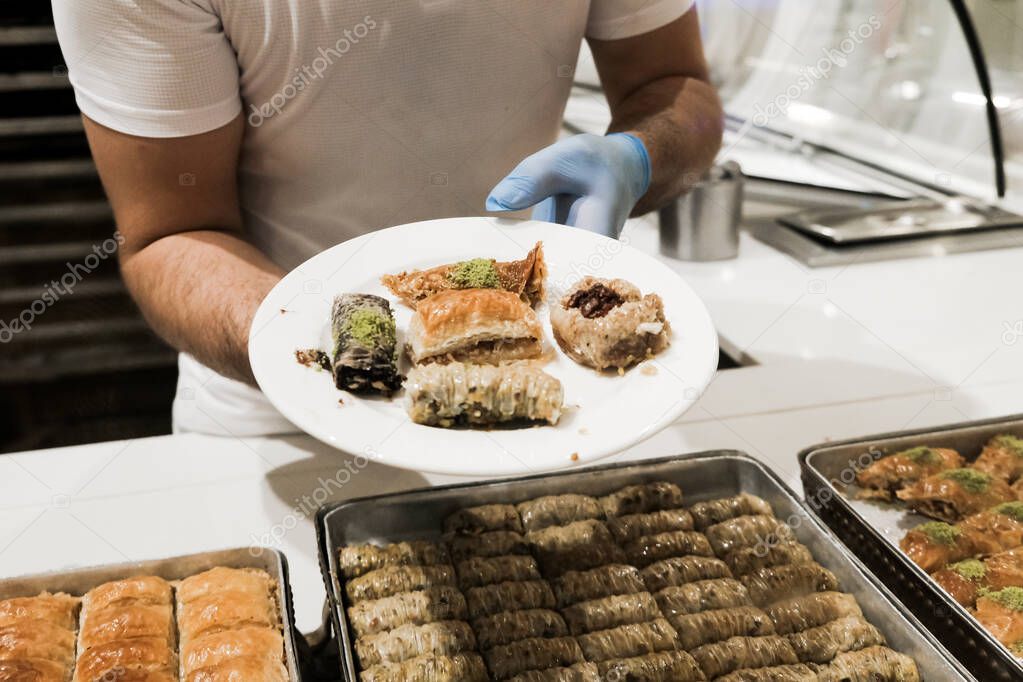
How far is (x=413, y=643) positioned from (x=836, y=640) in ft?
2.87

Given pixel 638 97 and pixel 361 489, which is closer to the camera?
pixel 361 489

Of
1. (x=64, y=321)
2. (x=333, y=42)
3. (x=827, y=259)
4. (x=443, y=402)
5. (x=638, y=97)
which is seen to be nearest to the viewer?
(x=443, y=402)

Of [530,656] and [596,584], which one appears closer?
[530,656]

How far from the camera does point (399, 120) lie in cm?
245

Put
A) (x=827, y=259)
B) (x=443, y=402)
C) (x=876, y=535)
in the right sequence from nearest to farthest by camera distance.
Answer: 1. (x=443, y=402)
2. (x=876, y=535)
3. (x=827, y=259)

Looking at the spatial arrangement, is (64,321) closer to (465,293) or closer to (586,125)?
(586,125)

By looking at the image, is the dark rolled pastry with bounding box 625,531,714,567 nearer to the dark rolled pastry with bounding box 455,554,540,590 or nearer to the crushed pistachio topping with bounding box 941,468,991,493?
the dark rolled pastry with bounding box 455,554,540,590

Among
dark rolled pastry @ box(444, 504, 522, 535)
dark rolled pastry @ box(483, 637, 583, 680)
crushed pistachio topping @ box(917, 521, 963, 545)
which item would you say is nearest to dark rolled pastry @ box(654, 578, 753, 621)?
dark rolled pastry @ box(483, 637, 583, 680)

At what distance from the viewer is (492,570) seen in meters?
1.96

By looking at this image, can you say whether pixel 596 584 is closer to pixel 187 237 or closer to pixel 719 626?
pixel 719 626

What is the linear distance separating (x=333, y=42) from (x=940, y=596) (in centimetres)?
194

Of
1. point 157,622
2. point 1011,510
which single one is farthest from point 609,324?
point 1011,510

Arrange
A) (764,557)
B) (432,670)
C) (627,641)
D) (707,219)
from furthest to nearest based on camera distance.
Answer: (707,219)
(764,557)
(627,641)
(432,670)

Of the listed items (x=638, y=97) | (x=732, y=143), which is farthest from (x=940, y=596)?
(x=732, y=143)
